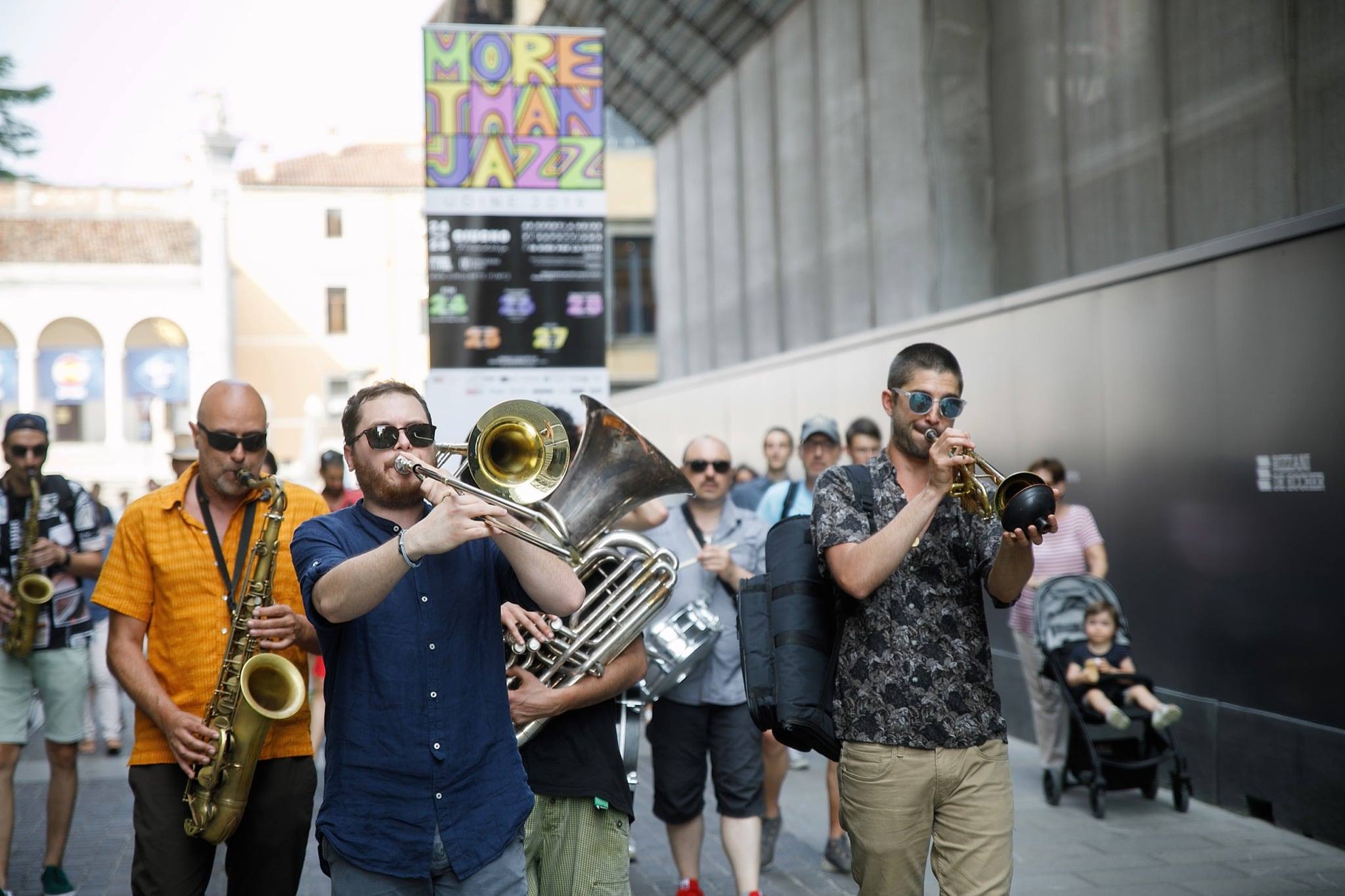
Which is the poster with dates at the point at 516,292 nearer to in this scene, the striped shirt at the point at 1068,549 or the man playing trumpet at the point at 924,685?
the striped shirt at the point at 1068,549

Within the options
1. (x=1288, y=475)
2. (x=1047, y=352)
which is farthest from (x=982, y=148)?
(x=1288, y=475)

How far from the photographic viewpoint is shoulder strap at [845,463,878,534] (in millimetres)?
4215

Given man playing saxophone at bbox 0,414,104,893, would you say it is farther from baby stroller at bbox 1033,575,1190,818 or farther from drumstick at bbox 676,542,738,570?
baby stroller at bbox 1033,575,1190,818

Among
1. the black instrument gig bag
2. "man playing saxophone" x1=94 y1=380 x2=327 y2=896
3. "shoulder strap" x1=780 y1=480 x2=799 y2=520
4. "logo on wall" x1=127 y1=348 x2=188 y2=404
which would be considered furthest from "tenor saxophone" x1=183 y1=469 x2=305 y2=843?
"logo on wall" x1=127 y1=348 x2=188 y2=404

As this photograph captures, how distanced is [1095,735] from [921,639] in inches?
209

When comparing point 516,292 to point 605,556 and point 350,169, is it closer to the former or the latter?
point 605,556

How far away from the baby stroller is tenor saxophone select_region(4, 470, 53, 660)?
18.5 ft

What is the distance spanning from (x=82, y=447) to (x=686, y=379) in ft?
139

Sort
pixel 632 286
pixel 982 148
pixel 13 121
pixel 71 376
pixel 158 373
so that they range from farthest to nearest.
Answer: pixel 158 373
pixel 71 376
pixel 632 286
pixel 13 121
pixel 982 148

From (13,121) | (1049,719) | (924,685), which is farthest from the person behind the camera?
(13,121)

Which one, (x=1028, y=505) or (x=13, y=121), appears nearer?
(x=1028, y=505)

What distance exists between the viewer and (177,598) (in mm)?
4500

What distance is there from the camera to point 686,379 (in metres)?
22.3

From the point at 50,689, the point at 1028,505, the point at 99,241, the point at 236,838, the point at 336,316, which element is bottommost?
the point at 236,838
